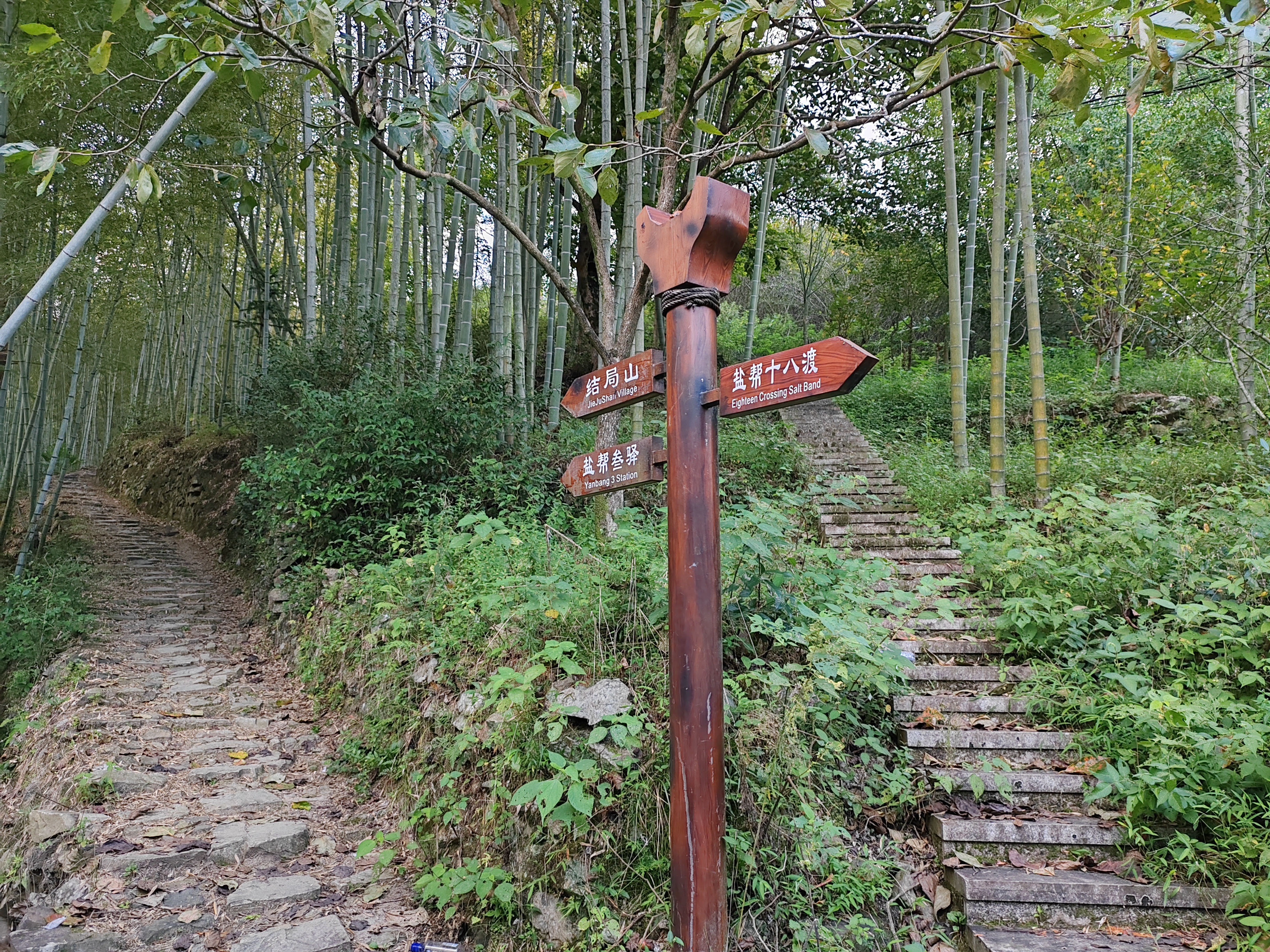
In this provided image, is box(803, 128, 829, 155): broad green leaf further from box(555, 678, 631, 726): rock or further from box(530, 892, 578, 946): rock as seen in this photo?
box(530, 892, 578, 946): rock

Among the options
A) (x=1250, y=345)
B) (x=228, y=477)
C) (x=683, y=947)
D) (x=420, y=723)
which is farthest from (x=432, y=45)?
(x=228, y=477)

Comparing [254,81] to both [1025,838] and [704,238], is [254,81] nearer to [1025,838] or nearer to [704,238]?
[704,238]

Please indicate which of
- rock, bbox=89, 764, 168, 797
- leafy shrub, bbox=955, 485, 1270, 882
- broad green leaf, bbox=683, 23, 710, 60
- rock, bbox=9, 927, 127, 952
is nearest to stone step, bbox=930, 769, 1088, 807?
leafy shrub, bbox=955, 485, 1270, 882

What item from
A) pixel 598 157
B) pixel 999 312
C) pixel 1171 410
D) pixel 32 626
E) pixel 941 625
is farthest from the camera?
pixel 1171 410

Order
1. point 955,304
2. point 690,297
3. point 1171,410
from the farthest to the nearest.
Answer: point 1171,410 < point 955,304 < point 690,297

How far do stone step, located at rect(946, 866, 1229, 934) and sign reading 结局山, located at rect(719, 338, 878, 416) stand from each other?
1710 millimetres

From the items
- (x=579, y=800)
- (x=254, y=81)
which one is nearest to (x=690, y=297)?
(x=579, y=800)

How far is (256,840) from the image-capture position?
2.98 m

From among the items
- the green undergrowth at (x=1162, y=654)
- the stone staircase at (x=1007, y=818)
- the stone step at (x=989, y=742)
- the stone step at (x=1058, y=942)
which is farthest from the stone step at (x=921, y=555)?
the stone step at (x=1058, y=942)

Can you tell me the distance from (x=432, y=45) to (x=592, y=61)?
6946 millimetres

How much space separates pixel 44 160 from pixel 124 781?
2641 millimetres

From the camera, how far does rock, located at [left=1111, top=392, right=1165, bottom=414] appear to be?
7.32 meters

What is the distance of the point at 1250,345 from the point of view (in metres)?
5.15

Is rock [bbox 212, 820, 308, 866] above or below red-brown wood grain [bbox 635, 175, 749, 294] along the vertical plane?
below
